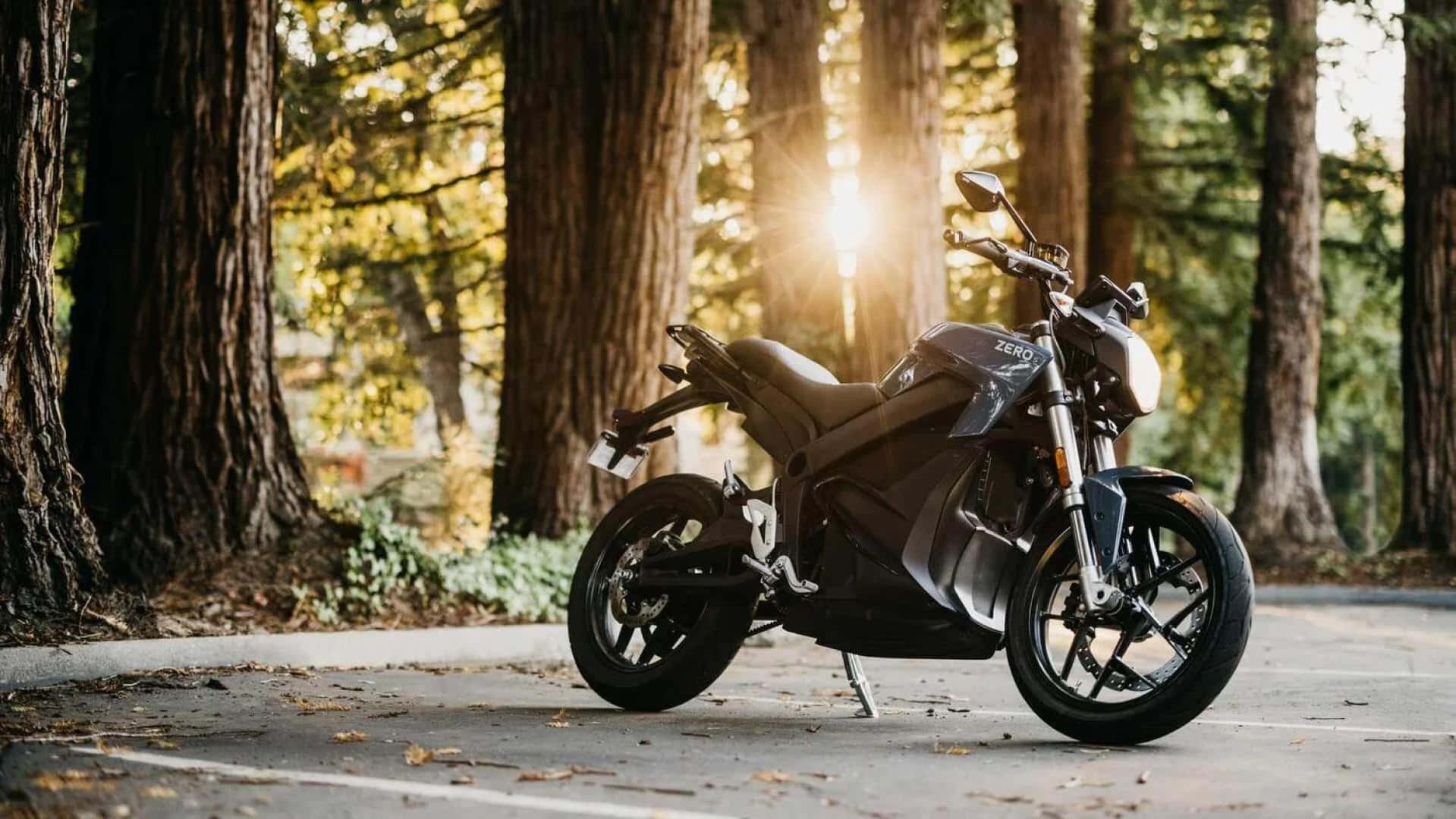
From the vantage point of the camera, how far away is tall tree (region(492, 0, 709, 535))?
11.5 m

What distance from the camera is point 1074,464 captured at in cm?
600

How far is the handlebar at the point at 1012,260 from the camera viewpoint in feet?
20.5

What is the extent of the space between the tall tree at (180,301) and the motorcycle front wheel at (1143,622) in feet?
16.6

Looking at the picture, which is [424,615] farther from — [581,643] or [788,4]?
[788,4]

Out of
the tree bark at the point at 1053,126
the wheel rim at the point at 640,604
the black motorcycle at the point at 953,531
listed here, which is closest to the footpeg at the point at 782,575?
the black motorcycle at the point at 953,531

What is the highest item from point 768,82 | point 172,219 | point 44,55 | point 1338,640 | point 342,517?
point 768,82

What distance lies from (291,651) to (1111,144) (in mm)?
14728

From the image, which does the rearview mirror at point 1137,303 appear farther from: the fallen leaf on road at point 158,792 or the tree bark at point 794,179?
the tree bark at point 794,179

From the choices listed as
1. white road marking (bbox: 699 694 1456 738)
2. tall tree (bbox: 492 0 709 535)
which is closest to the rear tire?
white road marking (bbox: 699 694 1456 738)

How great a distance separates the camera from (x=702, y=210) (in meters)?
19.0

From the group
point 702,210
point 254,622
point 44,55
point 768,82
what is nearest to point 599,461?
point 254,622

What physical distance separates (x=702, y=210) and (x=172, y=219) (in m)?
10.1

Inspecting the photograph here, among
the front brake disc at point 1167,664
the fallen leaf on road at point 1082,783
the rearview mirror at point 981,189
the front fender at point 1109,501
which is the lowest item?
the fallen leaf on road at point 1082,783

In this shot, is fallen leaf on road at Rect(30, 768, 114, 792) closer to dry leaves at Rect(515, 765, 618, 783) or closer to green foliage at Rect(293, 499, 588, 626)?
dry leaves at Rect(515, 765, 618, 783)
